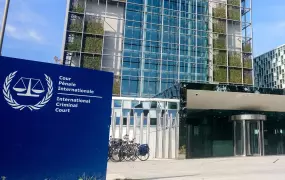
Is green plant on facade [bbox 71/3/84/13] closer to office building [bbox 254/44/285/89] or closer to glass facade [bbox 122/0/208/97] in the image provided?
glass facade [bbox 122/0/208/97]

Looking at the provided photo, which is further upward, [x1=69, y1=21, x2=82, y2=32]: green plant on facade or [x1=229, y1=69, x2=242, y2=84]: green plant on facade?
[x1=69, y1=21, x2=82, y2=32]: green plant on facade

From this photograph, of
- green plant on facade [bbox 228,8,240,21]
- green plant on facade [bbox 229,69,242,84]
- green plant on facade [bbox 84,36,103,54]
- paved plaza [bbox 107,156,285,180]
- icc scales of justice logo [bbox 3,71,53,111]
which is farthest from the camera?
green plant on facade [bbox 228,8,240,21]

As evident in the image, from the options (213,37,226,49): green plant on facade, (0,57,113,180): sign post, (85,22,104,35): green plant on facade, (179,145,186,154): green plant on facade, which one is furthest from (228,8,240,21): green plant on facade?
(0,57,113,180): sign post

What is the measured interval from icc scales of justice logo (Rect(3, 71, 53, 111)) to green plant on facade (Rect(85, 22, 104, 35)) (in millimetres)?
35335

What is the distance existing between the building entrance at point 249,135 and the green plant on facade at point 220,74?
879 inches

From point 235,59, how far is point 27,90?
4268 centimetres

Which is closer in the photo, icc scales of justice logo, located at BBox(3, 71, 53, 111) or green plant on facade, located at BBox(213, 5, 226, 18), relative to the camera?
icc scales of justice logo, located at BBox(3, 71, 53, 111)

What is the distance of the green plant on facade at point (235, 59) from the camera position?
45000 mm

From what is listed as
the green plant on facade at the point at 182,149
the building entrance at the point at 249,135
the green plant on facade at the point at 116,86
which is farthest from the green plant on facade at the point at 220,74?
the green plant on facade at the point at 182,149

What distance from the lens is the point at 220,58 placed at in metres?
44.4

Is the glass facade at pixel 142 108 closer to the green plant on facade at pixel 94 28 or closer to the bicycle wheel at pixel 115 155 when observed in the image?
the bicycle wheel at pixel 115 155

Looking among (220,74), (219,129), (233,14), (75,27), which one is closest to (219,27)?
(233,14)

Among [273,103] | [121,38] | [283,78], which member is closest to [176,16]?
[121,38]

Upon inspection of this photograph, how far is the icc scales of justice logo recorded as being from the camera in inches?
228
